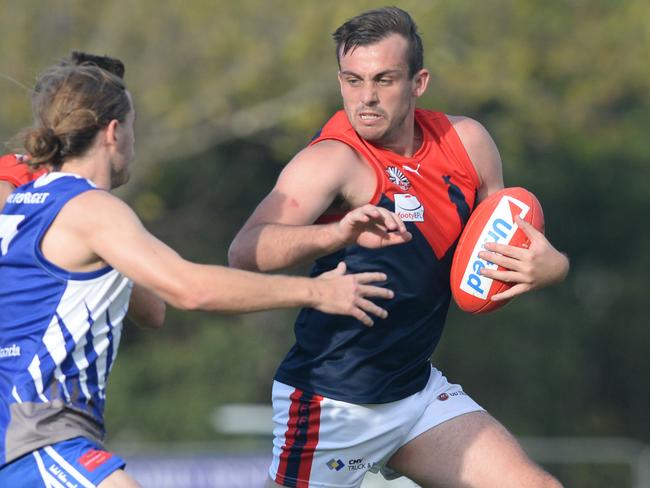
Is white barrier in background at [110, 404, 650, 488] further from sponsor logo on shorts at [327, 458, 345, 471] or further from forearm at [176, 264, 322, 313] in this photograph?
forearm at [176, 264, 322, 313]

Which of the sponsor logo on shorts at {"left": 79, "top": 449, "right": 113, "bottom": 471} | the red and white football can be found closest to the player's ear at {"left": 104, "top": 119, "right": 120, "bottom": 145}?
the sponsor logo on shorts at {"left": 79, "top": 449, "right": 113, "bottom": 471}

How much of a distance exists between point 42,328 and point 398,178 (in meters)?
1.68

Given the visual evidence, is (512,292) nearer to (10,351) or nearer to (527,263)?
(527,263)

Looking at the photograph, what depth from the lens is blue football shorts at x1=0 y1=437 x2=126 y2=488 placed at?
13.5 ft

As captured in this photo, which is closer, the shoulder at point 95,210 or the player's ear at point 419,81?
the shoulder at point 95,210

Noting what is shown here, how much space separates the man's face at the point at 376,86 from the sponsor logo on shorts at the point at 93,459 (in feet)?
5.82

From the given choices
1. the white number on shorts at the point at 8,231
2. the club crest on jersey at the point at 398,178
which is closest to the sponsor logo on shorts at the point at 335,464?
the club crest on jersey at the point at 398,178

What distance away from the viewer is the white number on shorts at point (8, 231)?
4246 mm

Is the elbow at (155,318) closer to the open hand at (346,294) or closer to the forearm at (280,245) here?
the forearm at (280,245)

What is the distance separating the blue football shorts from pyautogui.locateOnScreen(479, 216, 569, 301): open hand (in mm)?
1772

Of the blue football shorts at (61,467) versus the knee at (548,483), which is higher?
the blue football shorts at (61,467)

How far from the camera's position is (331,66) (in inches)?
688

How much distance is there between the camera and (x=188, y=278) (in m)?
4.04

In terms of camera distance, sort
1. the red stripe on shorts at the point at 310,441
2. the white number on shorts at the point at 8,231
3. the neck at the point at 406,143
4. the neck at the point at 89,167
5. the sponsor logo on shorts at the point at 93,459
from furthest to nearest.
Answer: the neck at the point at 406,143 < the red stripe on shorts at the point at 310,441 < the neck at the point at 89,167 < the white number on shorts at the point at 8,231 < the sponsor logo on shorts at the point at 93,459
